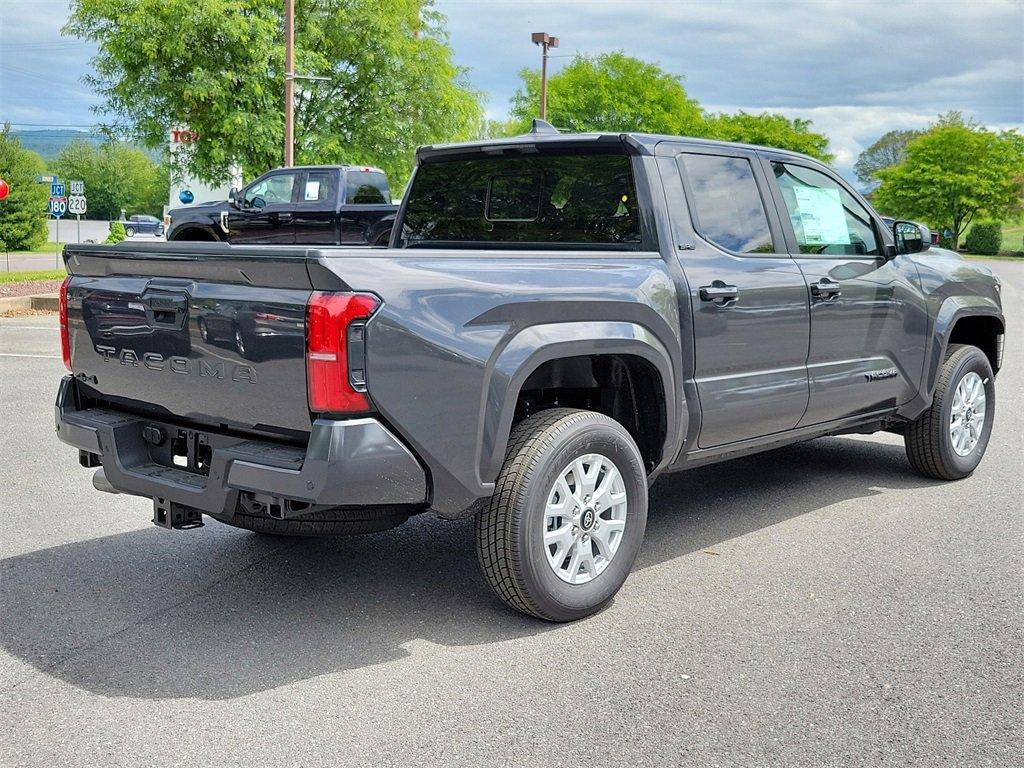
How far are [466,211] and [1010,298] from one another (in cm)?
2432

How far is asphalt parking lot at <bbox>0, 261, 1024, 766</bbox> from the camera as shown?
10.9ft

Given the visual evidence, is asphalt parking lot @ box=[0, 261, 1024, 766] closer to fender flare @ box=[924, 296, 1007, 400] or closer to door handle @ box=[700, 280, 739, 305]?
fender flare @ box=[924, 296, 1007, 400]

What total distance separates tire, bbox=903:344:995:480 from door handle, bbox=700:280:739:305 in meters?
2.26

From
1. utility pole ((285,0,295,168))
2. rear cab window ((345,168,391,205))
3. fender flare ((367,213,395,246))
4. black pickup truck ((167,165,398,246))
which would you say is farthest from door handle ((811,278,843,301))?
utility pole ((285,0,295,168))

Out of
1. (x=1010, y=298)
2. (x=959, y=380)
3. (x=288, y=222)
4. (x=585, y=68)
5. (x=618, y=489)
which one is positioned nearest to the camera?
(x=618, y=489)

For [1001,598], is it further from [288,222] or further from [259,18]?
[259,18]

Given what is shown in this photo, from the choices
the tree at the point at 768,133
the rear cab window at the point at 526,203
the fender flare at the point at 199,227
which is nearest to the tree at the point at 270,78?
the fender flare at the point at 199,227

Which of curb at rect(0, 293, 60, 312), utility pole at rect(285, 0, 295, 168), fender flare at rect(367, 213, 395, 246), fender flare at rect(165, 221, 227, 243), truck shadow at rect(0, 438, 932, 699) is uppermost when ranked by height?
utility pole at rect(285, 0, 295, 168)

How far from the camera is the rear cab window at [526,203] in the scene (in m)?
5.00

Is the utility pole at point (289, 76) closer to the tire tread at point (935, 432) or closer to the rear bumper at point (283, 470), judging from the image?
the tire tread at point (935, 432)

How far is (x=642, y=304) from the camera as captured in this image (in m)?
4.54

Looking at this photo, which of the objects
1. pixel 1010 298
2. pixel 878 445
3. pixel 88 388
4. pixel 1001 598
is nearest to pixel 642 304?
pixel 1001 598

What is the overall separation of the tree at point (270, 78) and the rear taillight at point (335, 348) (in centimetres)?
2439

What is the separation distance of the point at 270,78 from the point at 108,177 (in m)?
103
